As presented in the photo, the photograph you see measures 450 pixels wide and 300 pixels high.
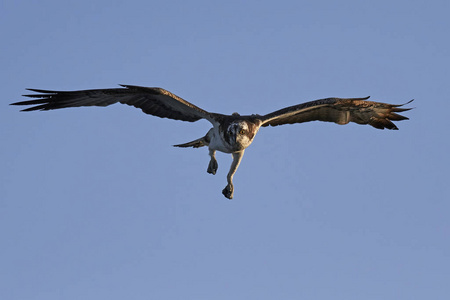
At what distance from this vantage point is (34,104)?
69.0 ft

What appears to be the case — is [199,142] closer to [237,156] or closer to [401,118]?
[237,156]

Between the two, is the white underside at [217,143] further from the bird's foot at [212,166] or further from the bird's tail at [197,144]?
the bird's tail at [197,144]

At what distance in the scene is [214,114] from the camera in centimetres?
2186

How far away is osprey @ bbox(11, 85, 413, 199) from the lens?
21.0 metres

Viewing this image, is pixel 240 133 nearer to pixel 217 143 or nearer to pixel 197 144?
pixel 217 143

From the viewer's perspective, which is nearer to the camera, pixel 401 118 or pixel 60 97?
pixel 60 97

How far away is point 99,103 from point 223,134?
124 inches

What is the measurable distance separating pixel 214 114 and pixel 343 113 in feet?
14.8

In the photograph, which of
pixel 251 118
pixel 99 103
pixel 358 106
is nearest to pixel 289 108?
pixel 251 118

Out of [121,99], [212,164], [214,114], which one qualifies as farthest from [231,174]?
[121,99]

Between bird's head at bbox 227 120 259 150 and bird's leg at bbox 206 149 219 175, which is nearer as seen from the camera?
bird's head at bbox 227 120 259 150

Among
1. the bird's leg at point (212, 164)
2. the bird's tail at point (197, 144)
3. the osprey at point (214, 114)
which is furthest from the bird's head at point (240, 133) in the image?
the bird's tail at point (197, 144)

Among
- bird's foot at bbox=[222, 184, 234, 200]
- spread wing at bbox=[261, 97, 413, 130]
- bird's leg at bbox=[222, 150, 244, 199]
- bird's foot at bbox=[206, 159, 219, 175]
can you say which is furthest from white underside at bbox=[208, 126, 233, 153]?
spread wing at bbox=[261, 97, 413, 130]

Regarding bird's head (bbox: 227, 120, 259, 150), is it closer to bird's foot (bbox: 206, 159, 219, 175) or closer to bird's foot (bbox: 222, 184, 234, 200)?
bird's foot (bbox: 222, 184, 234, 200)
